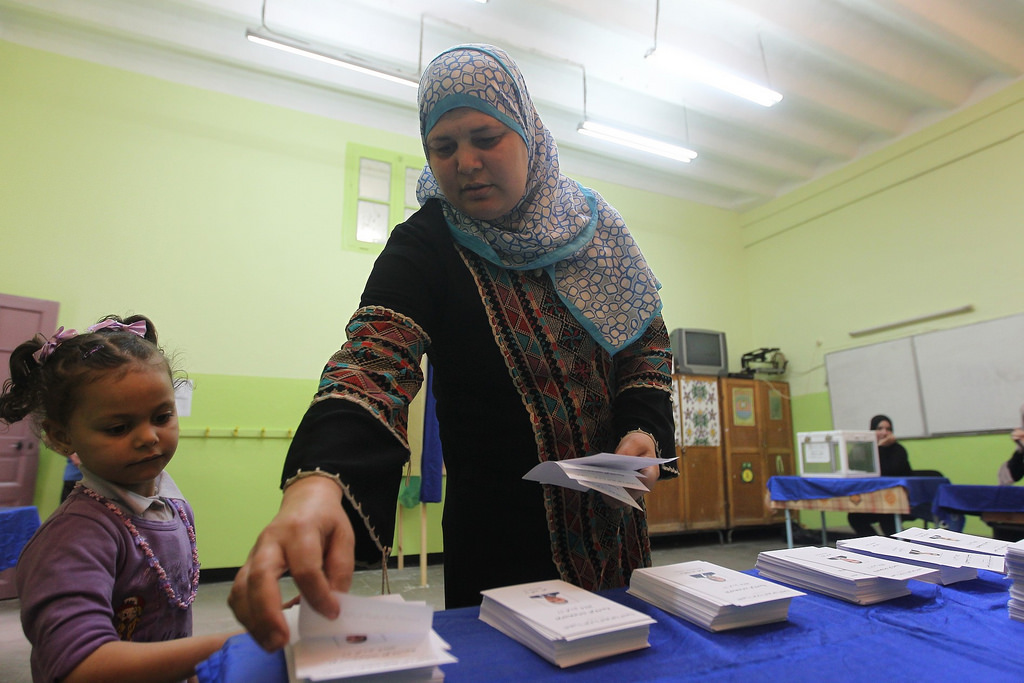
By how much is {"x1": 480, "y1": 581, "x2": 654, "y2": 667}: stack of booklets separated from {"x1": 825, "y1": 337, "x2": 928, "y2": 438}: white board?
5.33 meters

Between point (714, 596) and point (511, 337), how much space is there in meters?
0.42

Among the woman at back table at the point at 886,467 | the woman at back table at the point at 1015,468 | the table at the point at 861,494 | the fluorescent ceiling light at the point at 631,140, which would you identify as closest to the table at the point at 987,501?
the table at the point at 861,494

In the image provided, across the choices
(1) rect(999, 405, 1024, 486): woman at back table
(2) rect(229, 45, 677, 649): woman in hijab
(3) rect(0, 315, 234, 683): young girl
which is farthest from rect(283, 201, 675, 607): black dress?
(1) rect(999, 405, 1024, 486): woman at back table

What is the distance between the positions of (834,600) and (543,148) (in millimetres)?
803

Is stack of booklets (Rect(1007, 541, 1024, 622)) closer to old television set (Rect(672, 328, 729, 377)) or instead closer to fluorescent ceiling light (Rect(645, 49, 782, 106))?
fluorescent ceiling light (Rect(645, 49, 782, 106))

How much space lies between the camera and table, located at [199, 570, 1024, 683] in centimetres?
52

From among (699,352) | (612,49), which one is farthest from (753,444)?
(612,49)

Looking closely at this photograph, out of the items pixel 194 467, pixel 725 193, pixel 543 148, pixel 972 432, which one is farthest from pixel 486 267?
pixel 725 193

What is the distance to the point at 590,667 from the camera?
0.53 metres

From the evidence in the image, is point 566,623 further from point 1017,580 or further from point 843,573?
point 1017,580

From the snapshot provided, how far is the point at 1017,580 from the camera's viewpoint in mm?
719

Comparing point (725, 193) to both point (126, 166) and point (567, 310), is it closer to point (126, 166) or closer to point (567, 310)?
point (126, 166)

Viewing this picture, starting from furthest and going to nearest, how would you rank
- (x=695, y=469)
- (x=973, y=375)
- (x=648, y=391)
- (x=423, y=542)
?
1. (x=695, y=469)
2. (x=973, y=375)
3. (x=423, y=542)
4. (x=648, y=391)

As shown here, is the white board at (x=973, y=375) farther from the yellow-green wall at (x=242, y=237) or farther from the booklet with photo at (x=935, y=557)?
the booklet with photo at (x=935, y=557)
